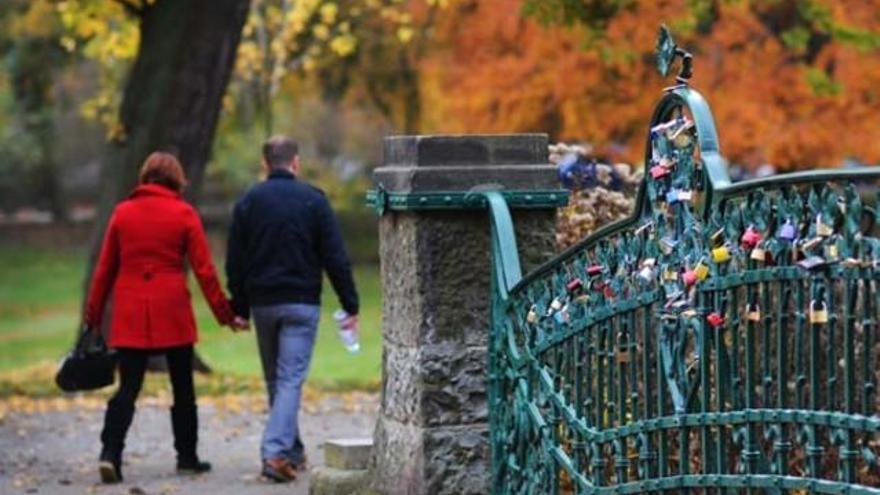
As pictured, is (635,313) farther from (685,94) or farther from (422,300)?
(422,300)

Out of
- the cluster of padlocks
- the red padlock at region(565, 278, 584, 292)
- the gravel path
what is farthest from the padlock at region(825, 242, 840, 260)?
the gravel path

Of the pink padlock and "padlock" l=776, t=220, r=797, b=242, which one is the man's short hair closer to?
the pink padlock

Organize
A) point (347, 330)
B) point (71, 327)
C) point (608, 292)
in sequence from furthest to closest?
1. point (71, 327)
2. point (347, 330)
3. point (608, 292)

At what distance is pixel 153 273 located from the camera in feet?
33.6

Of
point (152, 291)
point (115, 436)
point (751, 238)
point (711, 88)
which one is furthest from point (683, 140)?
point (711, 88)

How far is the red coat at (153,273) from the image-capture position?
10.2 metres

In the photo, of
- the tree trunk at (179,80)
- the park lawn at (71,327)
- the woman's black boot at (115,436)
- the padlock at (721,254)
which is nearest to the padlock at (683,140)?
the padlock at (721,254)

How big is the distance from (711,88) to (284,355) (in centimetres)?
1883

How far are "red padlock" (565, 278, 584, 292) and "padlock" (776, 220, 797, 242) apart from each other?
138cm

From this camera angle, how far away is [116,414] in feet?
33.7

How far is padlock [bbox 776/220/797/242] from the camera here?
16.6ft

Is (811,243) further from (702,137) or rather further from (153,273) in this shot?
(153,273)

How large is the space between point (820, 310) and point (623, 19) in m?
18.1

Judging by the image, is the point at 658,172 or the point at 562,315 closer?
the point at 658,172
